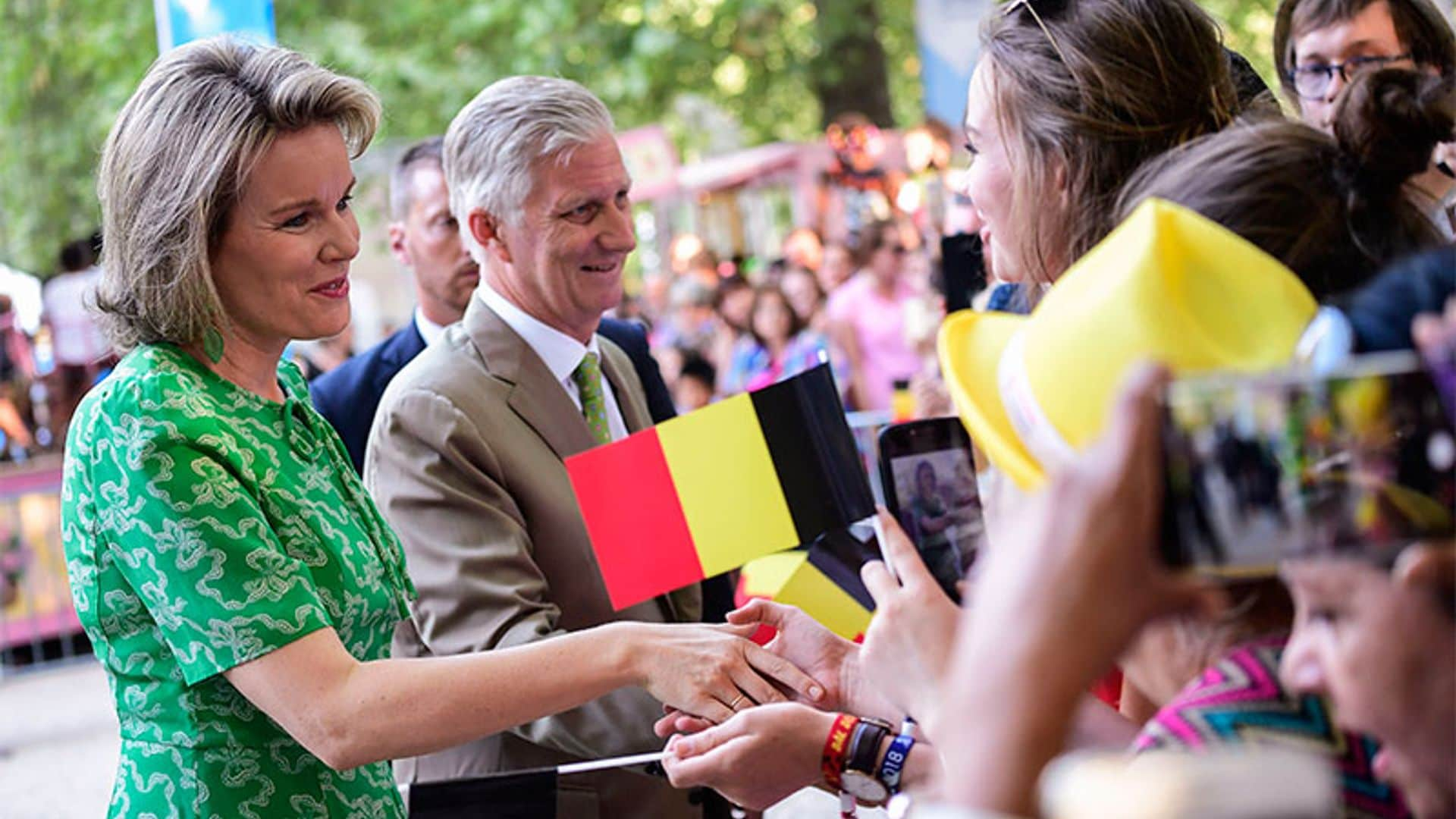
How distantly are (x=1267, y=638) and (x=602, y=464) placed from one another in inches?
50.7

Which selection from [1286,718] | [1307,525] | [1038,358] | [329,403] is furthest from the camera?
[329,403]

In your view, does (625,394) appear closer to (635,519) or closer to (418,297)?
(635,519)

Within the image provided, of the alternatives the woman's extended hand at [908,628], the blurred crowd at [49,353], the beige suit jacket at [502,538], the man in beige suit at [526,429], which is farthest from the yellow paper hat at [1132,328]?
the blurred crowd at [49,353]

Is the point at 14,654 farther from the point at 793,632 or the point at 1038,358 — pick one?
the point at 1038,358

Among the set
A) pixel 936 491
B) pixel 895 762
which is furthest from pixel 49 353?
pixel 936 491

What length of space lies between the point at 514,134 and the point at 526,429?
643mm

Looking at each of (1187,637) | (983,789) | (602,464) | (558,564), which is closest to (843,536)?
(602,464)

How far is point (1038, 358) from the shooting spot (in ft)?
4.16

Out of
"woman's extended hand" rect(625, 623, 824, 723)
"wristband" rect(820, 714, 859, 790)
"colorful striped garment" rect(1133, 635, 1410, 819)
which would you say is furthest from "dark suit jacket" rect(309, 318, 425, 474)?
"colorful striped garment" rect(1133, 635, 1410, 819)

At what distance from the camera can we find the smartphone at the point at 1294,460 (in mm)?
1024

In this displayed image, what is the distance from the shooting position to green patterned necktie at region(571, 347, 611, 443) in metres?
3.21

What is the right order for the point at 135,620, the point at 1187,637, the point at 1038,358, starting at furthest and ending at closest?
the point at 135,620 → the point at 1187,637 → the point at 1038,358

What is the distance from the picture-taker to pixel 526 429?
300 cm

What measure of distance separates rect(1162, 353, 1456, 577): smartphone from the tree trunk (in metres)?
15.3
